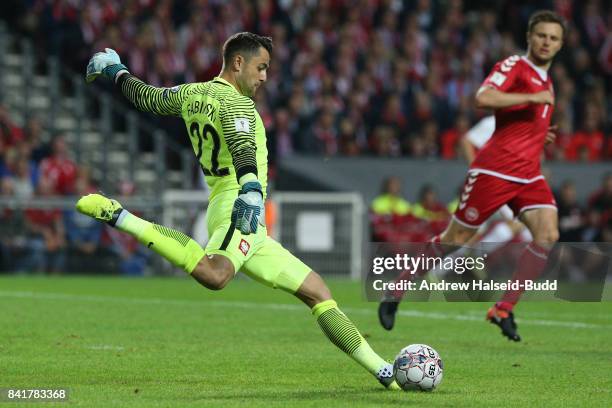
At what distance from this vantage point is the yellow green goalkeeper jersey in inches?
301

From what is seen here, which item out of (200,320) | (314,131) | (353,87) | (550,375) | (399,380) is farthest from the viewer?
(353,87)

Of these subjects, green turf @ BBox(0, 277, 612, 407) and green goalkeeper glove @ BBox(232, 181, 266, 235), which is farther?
green turf @ BBox(0, 277, 612, 407)

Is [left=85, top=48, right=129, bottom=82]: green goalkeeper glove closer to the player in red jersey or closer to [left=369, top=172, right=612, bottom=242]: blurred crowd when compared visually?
the player in red jersey

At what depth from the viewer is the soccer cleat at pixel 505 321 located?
10.6 meters

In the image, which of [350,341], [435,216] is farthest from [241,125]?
[435,216]

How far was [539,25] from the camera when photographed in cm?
1085

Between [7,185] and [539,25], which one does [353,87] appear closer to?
[7,185]

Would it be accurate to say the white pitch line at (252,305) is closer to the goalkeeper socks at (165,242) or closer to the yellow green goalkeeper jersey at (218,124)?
the yellow green goalkeeper jersey at (218,124)

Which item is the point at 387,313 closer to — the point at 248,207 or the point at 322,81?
the point at 248,207

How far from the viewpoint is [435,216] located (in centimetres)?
2017

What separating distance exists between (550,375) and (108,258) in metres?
12.7

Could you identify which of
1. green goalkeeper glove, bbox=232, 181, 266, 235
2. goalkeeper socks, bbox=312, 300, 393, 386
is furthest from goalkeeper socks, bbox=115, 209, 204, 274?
goalkeeper socks, bbox=312, 300, 393, 386

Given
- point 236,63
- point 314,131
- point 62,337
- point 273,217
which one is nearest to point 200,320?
point 62,337

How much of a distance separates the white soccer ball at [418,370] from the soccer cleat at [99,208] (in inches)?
71.8
